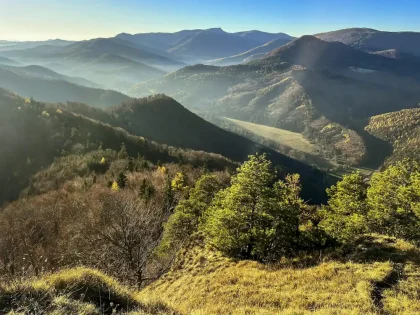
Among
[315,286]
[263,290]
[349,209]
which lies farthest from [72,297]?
[349,209]

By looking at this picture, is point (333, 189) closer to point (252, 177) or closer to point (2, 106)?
point (252, 177)

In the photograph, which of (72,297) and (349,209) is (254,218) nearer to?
(349,209)

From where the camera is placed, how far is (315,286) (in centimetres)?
1609

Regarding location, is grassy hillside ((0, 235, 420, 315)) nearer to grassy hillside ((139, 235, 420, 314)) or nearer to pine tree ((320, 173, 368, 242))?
grassy hillside ((139, 235, 420, 314))

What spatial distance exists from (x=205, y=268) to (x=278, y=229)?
6.80 metres

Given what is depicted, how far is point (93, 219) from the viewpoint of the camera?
38.4 m

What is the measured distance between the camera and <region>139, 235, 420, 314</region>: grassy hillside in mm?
13492

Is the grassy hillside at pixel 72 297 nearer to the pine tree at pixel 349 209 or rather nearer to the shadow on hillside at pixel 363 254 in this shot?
the shadow on hillside at pixel 363 254

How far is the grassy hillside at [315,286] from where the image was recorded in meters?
13.5

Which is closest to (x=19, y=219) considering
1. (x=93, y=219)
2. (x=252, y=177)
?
(x=93, y=219)

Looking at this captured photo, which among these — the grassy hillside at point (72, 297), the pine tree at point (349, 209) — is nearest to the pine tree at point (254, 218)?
the pine tree at point (349, 209)

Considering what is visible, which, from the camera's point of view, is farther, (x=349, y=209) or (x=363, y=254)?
(x=349, y=209)

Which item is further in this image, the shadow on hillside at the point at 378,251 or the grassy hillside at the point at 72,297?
the shadow on hillside at the point at 378,251

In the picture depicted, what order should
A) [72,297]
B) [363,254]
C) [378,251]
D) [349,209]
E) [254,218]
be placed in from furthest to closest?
1. [349,209]
2. [254,218]
3. [378,251]
4. [363,254]
5. [72,297]
